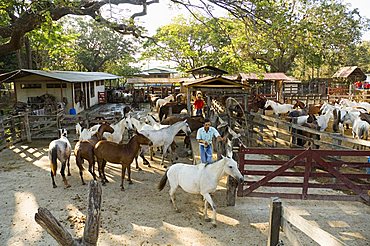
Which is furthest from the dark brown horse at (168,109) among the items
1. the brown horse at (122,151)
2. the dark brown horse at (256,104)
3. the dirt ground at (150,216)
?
the dirt ground at (150,216)

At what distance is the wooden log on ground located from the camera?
6.89 feet

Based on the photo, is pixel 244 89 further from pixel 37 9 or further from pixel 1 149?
pixel 1 149

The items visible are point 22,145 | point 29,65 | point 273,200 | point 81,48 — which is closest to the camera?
point 273,200

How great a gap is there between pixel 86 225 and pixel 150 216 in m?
3.28

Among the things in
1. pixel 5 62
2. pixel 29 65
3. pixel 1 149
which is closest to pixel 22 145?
pixel 1 149

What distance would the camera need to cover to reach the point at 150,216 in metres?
5.39

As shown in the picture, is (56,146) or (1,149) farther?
(1,149)

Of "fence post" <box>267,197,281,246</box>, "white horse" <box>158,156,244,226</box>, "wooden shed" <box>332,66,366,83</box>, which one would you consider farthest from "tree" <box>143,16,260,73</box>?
"fence post" <box>267,197,281,246</box>

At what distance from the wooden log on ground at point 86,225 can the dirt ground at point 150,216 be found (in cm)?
243

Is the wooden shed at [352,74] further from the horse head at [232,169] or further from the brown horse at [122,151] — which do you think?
the horse head at [232,169]

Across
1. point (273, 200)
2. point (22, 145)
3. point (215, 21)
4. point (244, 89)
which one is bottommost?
point (22, 145)

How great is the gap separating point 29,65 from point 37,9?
13.9 m

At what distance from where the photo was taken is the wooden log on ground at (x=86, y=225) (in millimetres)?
2102

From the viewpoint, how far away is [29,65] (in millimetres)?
20828
